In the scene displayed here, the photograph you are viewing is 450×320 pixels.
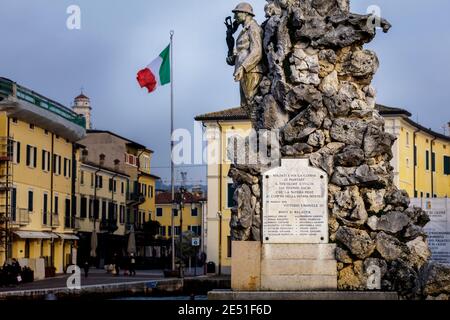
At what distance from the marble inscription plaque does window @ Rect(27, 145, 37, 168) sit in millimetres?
49773

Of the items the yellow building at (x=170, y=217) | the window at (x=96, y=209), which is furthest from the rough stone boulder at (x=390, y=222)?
the yellow building at (x=170, y=217)

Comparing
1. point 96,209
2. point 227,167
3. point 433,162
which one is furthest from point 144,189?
point 227,167

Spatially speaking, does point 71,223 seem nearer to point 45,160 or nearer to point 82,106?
point 45,160

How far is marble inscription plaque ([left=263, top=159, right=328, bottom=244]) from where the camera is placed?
19281mm

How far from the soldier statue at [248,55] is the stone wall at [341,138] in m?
0.18

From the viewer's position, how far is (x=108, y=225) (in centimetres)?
9750

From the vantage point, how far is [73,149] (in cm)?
8056

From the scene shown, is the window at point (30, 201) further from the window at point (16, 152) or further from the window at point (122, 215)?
the window at point (122, 215)

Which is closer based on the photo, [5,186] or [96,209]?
[5,186]

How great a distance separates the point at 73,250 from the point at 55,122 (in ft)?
39.0

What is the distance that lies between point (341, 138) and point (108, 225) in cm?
7925

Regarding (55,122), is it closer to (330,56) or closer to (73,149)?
(73,149)

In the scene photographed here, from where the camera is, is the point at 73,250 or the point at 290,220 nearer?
the point at 290,220

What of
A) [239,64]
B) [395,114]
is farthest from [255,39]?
[395,114]
